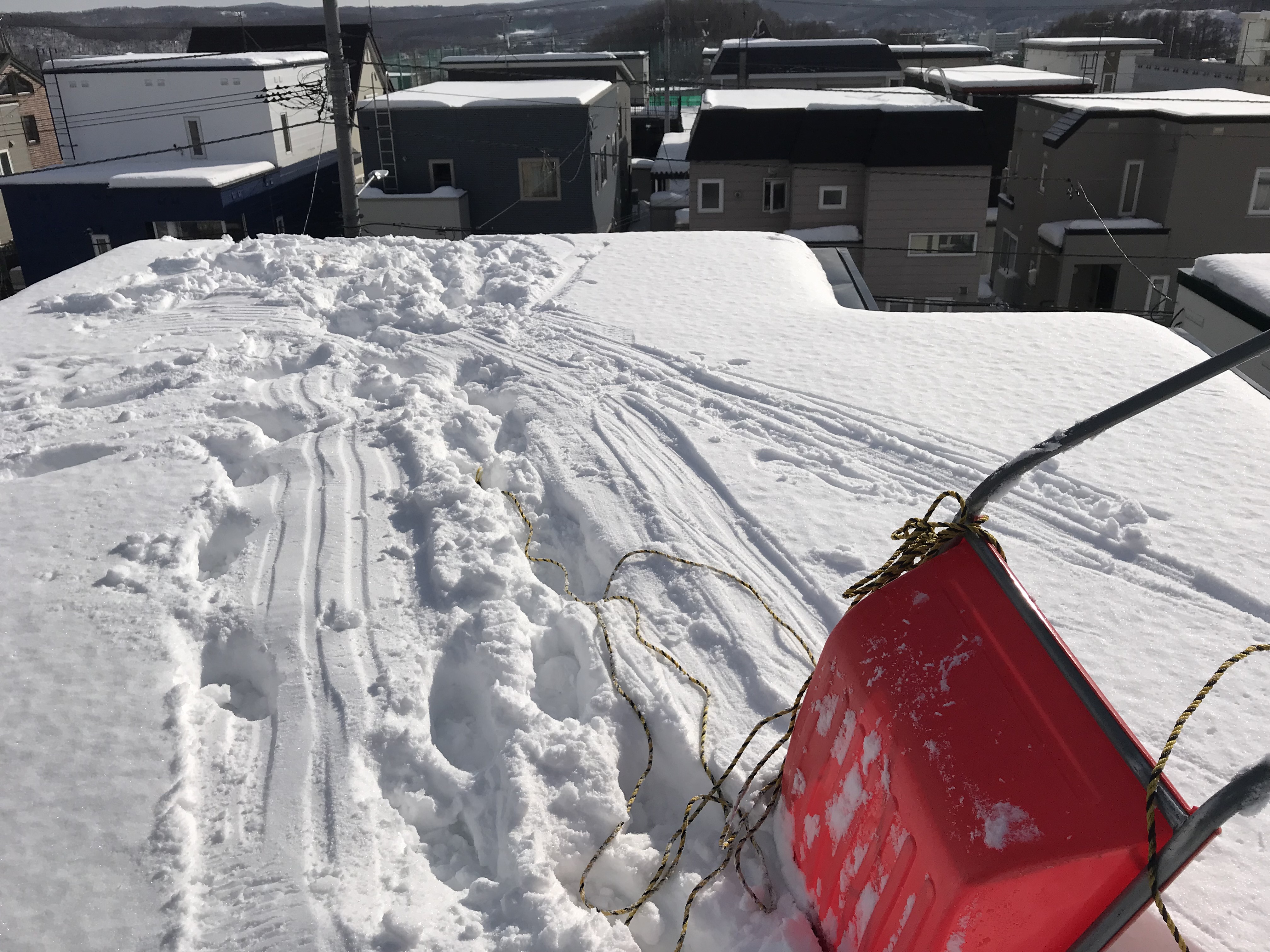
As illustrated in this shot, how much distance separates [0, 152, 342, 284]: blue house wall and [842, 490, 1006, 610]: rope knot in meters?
18.2

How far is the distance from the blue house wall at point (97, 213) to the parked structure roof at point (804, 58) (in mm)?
15527

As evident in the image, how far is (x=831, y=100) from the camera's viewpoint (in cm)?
1666

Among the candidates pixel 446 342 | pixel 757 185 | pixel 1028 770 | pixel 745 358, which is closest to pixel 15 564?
pixel 446 342

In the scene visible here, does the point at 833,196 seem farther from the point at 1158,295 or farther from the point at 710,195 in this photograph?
the point at 1158,295

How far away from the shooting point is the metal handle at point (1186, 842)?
1.46m

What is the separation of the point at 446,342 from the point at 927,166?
12271 mm

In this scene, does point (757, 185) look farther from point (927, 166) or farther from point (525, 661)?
point (525, 661)

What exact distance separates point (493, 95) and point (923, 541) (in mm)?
17756

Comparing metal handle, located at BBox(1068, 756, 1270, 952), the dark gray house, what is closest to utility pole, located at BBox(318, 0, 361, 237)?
the dark gray house

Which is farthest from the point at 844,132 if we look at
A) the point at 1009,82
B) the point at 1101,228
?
the point at 1009,82

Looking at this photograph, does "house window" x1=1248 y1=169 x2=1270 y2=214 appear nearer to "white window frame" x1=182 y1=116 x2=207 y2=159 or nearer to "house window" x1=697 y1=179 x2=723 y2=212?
"house window" x1=697 y1=179 x2=723 y2=212

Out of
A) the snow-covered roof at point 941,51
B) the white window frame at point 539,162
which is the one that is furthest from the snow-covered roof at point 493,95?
Result: the snow-covered roof at point 941,51

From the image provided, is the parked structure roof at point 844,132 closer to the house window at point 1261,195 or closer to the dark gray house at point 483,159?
the dark gray house at point 483,159

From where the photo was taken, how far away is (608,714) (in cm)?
315
